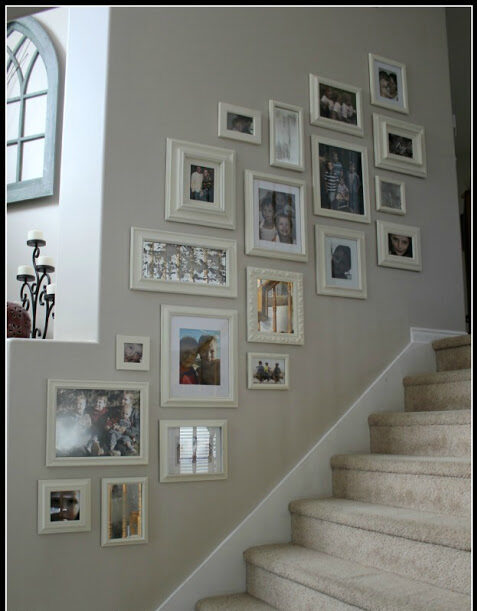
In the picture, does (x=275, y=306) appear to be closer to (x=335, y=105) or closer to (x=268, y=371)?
(x=268, y=371)

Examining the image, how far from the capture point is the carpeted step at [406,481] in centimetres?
252

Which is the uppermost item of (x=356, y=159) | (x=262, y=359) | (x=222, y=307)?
(x=356, y=159)

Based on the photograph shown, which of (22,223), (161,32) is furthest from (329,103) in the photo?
(22,223)

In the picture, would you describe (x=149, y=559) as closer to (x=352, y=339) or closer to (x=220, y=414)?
(x=220, y=414)

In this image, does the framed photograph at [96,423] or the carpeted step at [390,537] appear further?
the framed photograph at [96,423]

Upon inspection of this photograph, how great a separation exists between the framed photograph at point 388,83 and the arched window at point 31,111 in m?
1.99

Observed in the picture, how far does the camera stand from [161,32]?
3152mm

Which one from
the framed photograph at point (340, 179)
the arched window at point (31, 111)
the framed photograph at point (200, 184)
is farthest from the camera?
the arched window at point (31, 111)

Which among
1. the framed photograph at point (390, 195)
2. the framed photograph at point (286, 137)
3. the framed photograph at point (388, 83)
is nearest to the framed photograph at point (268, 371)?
the framed photograph at point (286, 137)

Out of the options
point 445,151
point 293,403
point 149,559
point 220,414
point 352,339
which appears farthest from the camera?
point 445,151

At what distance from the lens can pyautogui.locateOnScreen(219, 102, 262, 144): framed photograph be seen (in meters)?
3.24

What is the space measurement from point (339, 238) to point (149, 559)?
72.4 inches

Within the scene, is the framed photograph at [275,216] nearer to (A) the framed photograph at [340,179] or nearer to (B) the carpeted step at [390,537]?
(A) the framed photograph at [340,179]

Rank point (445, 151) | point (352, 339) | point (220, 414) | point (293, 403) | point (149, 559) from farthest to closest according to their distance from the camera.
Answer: point (445, 151), point (352, 339), point (293, 403), point (220, 414), point (149, 559)
